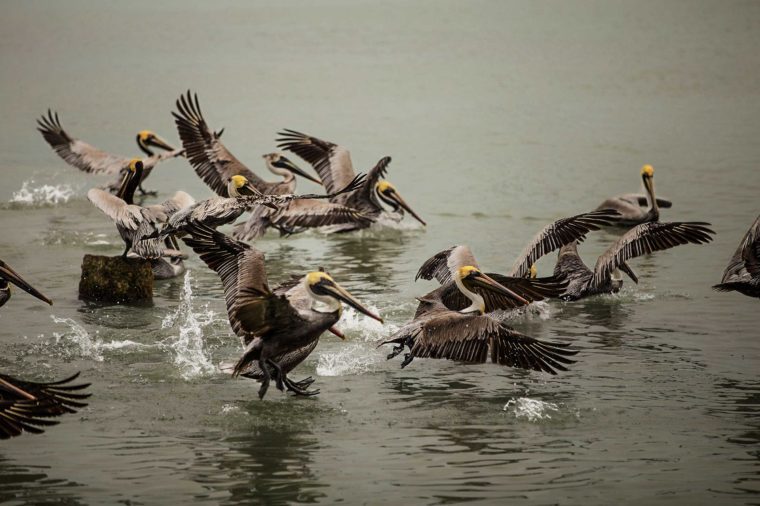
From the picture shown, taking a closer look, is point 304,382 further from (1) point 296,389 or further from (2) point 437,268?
(2) point 437,268

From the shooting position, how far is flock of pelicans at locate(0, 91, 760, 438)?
7141 mm

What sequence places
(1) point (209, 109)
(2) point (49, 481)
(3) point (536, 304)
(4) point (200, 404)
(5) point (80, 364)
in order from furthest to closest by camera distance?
(1) point (209, 109) < (3) point (536, 304) < (5) point (80, 364) < (4) point (200, 404) < (2) point (49, 481)

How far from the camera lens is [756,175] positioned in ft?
50.1

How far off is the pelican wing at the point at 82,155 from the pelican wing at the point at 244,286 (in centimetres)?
704

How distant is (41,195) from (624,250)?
7842 mm

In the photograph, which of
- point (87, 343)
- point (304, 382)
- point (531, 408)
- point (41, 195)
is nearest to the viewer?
point (531, 408)

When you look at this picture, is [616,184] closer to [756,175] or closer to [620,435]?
[756,175]

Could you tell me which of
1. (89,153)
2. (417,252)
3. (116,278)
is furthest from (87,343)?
(89,153)

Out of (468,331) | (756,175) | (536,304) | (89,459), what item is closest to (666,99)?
(756,175)

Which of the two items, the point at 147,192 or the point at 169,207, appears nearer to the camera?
the point at 169,207

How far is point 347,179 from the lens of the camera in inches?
514

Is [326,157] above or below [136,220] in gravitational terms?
above

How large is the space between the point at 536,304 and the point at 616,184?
6.28m

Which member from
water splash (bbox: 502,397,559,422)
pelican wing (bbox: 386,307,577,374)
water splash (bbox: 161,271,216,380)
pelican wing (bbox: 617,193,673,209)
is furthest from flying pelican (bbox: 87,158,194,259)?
pelican wing (bbox: 617,193,673,209)
